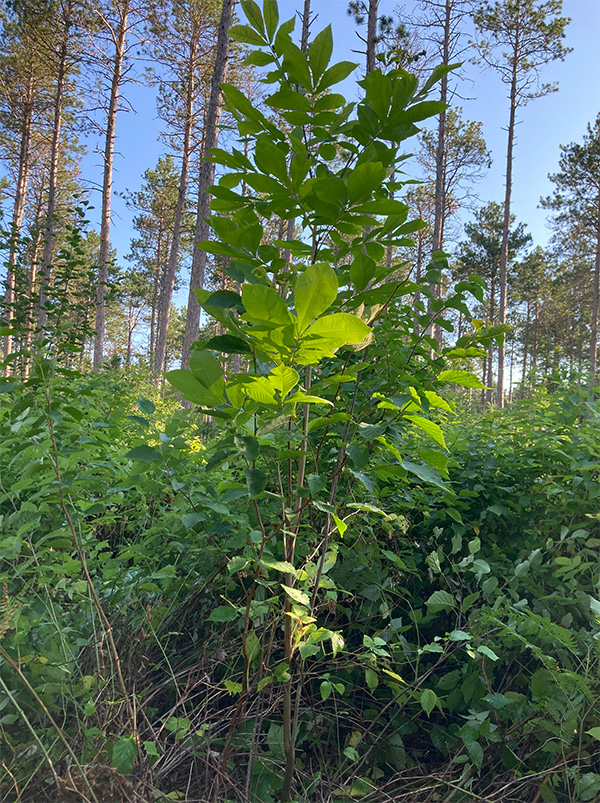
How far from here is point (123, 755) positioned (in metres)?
1.06

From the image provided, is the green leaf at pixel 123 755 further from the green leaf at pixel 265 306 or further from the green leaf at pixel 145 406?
the green leaf at pixel 265 306

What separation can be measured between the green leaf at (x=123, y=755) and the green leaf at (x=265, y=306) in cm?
104

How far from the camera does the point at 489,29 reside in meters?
16.9

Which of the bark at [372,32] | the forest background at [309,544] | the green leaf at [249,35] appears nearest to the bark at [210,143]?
the bark at [372,32]

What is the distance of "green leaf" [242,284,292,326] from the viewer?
0.77m

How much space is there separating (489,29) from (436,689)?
22.1 meters

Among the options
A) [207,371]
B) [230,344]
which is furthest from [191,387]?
[230,344]

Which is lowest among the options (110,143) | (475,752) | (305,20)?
(475,752)

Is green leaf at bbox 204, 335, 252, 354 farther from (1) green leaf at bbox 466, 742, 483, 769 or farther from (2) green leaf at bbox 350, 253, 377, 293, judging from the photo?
(1) green leaf at bbox 466, 742, 483, 769

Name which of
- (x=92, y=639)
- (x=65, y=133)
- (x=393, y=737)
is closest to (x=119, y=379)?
(x=92, y=639)

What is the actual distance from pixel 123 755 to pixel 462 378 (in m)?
1.19

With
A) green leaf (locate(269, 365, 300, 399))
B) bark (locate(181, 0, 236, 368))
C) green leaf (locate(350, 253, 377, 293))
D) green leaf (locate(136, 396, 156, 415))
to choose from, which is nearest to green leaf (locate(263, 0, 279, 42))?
green leaf (locate(350, 253, 377, 293))

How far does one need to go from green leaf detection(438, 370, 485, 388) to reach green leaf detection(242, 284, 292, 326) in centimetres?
53

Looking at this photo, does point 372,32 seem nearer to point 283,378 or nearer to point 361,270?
point 361,270
